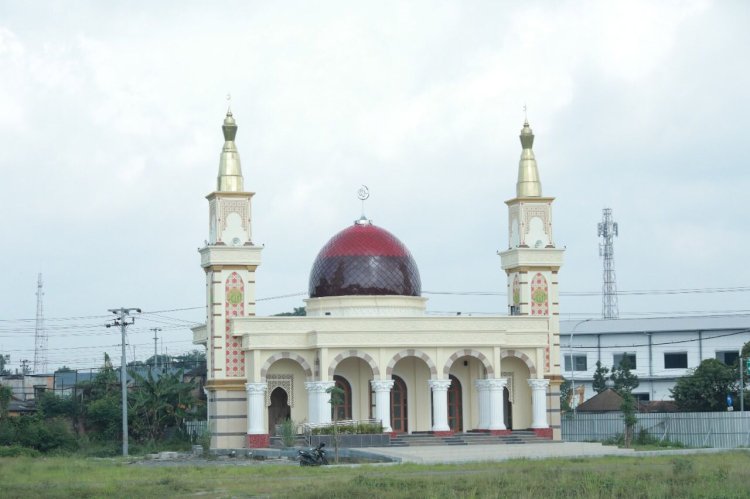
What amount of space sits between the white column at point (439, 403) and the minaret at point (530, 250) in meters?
6.20

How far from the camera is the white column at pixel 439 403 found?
5656 centimetres

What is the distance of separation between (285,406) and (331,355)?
12.2ft

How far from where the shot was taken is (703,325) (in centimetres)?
9506

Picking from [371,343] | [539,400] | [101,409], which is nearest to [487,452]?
[371,343]

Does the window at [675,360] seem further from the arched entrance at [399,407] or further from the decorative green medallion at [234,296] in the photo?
the decorative green medallion at [234,296]

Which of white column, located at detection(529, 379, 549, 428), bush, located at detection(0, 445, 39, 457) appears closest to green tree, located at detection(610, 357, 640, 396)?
white column, located at detection(529, 379, 549, 428)

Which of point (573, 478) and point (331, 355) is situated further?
point (331, 355)

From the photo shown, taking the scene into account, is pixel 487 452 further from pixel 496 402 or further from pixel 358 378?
pixel 358 378

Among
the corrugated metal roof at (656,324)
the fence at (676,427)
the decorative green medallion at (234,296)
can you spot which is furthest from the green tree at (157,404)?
the corrugated metal roof at (656,324)

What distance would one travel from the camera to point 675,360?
3780 inches

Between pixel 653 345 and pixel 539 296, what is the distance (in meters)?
37.5

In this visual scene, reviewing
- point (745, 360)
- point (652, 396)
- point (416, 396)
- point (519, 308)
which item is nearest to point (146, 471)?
point (416, 396)

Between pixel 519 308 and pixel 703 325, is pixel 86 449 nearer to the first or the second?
pixel 519 308

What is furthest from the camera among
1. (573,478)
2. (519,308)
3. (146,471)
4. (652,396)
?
(652,396)
